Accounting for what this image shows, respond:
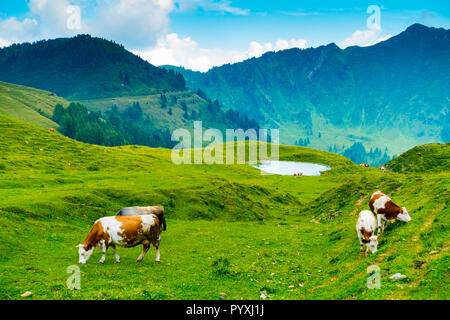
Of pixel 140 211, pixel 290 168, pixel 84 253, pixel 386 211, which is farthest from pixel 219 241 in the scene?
pixel 290 168

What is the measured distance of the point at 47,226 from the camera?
2981 centimetres

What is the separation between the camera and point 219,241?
30.0m

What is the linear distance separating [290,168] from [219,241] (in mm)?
100077

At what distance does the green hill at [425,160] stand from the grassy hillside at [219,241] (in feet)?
87.3

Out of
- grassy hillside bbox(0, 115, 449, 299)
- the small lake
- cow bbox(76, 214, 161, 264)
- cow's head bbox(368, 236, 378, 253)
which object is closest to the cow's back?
cow bbox(76, 214, 161, 264)

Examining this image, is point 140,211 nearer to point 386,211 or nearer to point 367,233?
point 367,233

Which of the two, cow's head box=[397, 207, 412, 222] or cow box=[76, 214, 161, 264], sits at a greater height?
cow's head box=[397, 207, 412, 222]

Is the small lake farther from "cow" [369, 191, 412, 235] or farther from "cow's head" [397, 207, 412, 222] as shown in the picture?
"cow's head" [397, 207, 412, 222]

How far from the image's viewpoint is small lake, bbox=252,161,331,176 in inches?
4525

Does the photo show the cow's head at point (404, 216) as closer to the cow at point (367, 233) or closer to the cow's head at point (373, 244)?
the cow at point (367, 233)

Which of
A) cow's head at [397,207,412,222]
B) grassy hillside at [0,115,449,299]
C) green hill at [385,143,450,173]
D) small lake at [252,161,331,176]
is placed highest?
green hill at [385,143,450,173]

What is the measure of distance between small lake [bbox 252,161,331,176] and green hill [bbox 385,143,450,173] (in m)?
42.9
